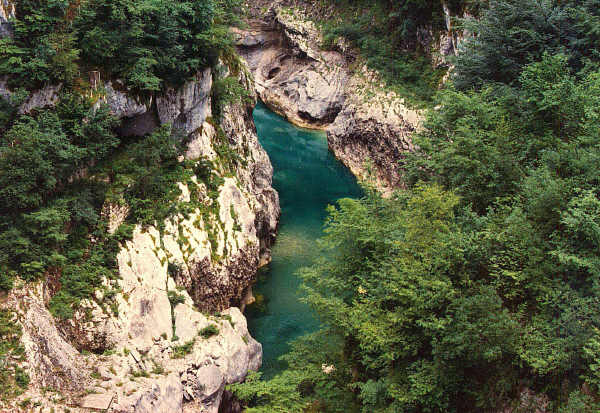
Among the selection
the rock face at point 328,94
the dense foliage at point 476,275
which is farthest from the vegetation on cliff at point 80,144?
the rock face at point 328,94

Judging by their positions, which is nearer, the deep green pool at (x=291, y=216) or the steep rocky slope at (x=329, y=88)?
the deep green pool at (x=291, y=216)

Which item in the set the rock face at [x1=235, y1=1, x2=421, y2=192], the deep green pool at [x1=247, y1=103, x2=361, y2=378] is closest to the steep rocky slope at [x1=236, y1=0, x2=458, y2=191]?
the rock face at [x1=235, y1=1, x2=421, y2=192]

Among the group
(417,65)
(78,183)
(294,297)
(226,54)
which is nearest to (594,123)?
(294,297)

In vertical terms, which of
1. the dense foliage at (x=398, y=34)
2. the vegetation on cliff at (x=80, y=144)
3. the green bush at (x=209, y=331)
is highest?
the dense foliage at (x=398, y=34)

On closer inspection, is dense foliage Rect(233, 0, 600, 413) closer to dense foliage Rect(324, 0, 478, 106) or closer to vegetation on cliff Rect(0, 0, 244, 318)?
vegetation on cliff Rect(0, 0, 244, 318)

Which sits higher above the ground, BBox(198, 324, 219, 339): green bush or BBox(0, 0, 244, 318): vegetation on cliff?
BBox(0, 0, 244, 318): vegetation on cliff

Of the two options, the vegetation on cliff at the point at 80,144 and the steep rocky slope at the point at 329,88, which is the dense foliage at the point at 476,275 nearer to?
the vegetation on cliff at the point at 80,144
